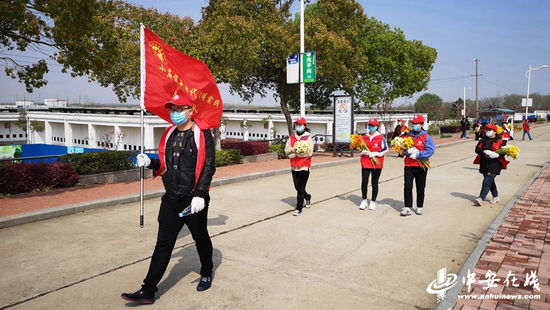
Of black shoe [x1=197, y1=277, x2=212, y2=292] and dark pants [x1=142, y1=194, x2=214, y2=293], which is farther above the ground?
dark pants [x1=142, y1=194, x2=214, y2=293]

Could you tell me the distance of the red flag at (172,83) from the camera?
525cm

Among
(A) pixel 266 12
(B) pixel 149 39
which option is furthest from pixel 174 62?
(A) pixel 266 12

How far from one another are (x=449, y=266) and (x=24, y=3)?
1039 centimetres

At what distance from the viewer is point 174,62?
5594mm

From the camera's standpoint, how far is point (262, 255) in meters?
5.89

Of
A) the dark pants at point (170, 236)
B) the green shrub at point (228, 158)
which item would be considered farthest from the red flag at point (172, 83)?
the green shrub at point (228, 158)

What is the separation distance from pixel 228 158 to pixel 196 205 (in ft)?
40.5

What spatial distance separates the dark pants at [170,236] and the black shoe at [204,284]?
0.14ft

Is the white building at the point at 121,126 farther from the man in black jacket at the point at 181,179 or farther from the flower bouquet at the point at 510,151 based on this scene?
the man in black jacket at the point at 181,179

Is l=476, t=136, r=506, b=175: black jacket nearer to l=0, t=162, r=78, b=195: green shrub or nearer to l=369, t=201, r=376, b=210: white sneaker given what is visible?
l=369, t=201, r=376, b=210: white sneaker

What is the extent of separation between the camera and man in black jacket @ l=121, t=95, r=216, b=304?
446 cm

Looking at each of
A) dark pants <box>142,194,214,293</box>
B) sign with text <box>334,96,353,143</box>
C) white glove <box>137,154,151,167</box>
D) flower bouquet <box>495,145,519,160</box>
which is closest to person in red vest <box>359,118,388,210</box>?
flower bouquet <box>495,145,519,160</box>

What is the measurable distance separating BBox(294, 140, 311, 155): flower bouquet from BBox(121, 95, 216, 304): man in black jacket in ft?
12.0

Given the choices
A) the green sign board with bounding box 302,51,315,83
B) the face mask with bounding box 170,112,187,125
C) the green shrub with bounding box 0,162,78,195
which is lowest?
the green shrub with bounding box 0,162,78,195
